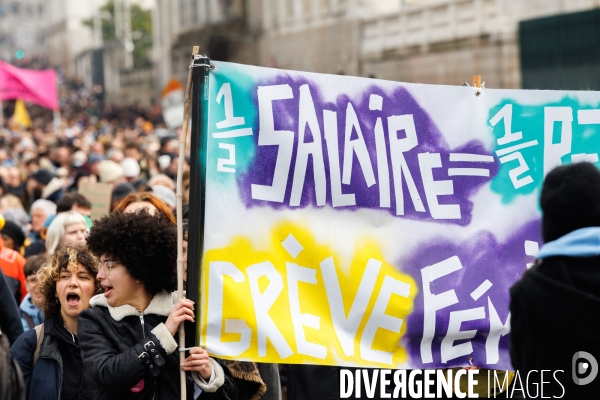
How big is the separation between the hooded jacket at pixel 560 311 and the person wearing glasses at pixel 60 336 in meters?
1.64

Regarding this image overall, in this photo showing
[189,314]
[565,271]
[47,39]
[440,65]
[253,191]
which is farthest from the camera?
[47,39]

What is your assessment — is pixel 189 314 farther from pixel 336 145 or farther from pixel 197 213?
pixel 336 145

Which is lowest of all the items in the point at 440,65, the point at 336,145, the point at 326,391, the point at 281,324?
the point at 326,391

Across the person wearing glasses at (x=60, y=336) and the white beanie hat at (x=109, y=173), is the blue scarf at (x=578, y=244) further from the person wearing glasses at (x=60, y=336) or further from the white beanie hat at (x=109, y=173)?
the white beanie hat at (x=109, y=173)

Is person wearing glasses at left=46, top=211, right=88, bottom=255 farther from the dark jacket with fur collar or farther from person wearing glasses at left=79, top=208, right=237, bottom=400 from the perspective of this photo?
the dark jacket with fur collar

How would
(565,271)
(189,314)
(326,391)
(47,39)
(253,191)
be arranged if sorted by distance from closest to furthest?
(565,271), (189,314), (253,191), (326,391), (47,39)

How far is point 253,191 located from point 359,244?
1.52ft

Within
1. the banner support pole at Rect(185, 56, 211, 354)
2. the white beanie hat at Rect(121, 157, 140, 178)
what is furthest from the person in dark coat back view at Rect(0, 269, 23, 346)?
the white beanie hat at Rect(121, 157, 140, 178)

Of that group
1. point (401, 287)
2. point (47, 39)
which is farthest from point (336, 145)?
point (47, 39)

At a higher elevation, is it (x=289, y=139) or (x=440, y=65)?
(x=440, y=65)

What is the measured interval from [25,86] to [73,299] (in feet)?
52.7

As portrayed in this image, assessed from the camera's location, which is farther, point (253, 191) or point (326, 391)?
point (326, 391)

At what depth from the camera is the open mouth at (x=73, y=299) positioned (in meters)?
3.98

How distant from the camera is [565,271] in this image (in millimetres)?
2814
